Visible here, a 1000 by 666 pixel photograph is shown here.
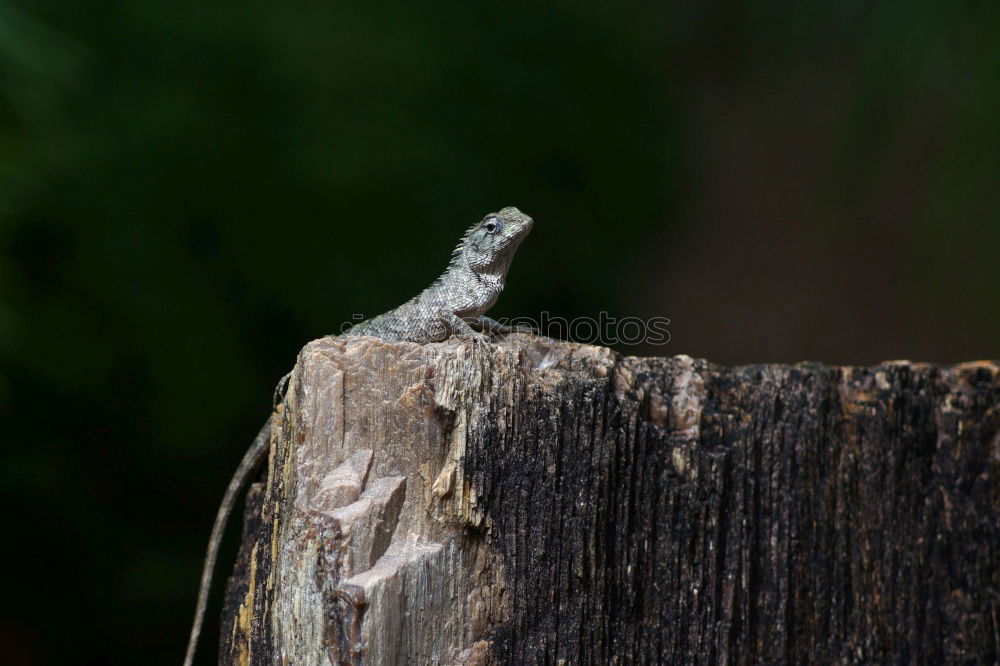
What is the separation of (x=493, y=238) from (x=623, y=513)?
1379mm

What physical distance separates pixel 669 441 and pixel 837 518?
0.54 meters

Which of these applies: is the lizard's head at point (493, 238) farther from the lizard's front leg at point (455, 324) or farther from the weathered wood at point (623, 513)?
the weathered wood at point (623, 513)

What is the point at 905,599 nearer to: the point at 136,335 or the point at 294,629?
the point at 294,629

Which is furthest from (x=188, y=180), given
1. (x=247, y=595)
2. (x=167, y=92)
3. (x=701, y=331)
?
(x=701, y=331)

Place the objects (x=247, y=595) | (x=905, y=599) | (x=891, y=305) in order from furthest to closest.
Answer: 1. (x=891, y=305)
2. (x=247, y=595)
3. (x=905, y=599)

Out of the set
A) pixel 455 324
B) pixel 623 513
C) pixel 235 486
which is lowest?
pixel 623 513

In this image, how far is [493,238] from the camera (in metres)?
3.30

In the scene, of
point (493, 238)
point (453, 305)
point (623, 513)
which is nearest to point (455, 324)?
point (453, 305)

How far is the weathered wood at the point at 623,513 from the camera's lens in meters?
2.21

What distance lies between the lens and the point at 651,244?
5305 mm

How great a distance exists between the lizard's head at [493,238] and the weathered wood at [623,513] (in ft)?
2.91

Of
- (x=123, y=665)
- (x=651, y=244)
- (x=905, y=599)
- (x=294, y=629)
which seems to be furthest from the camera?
(x=651, y=244)

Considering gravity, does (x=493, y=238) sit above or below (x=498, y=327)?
above

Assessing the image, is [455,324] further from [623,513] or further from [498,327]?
[623,513]
